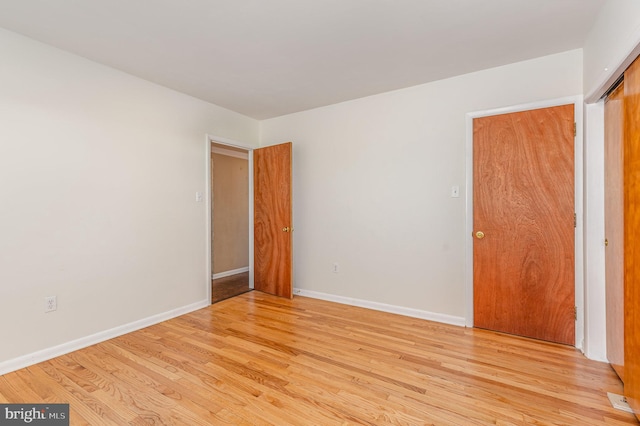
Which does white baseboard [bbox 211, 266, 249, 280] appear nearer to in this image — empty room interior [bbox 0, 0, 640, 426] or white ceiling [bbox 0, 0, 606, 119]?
empty room interior [bbox 0, 0, 640, 426]

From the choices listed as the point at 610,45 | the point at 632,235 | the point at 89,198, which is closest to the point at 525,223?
the point at 632,235

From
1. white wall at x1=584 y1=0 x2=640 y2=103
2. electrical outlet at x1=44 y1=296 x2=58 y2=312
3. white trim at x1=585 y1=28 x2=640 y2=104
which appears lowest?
electrical outlet at x1=44 y1=296 x2=58 y2=312

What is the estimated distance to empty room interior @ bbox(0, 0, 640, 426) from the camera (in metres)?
1.88

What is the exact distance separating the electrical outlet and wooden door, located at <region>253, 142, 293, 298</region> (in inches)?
88.6

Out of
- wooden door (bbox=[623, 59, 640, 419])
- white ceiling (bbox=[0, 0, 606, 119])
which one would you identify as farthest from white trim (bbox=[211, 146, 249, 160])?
wooden door (bbox=[623, 59, 640, 419])

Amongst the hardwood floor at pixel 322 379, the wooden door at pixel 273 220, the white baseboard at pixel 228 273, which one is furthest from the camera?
the white baseboard at pixel 228 273

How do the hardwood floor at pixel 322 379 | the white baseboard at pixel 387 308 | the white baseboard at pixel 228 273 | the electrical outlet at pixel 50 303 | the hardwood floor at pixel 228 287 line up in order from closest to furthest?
the hardwood floor at pixel 322 379 < the electrical outlet at pixel 50 303 < the white baseboard at pixel 387 308 < the hardwood floor at pixel 228 287 < the white baseboard at pixel 228 273

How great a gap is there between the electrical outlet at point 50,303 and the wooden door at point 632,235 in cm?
391

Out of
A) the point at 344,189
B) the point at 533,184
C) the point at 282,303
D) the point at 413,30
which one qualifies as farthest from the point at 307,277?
the point at 413,30

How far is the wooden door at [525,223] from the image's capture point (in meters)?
2.54

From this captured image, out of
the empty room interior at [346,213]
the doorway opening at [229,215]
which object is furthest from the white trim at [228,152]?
the empty room interior at [346,213]

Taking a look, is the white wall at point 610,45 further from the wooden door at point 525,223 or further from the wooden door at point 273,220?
the wooden door at point 273,220

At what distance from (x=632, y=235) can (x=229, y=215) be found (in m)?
Result: 5.16

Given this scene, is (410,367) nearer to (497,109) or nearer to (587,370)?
(587,370)
